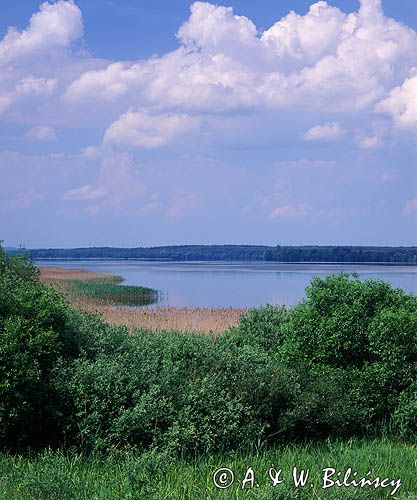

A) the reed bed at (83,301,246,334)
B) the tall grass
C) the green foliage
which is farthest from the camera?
the tall grass

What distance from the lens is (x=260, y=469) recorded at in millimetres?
6332

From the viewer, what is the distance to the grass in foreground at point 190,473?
555cm

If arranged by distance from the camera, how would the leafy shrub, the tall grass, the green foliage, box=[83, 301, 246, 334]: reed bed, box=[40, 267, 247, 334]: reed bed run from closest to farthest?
the green foliage → the leafy shrub → box=[83, 301, 246, 334]: reed bed → box=[40, 267, 247, 334]: reed bed → the tall grass

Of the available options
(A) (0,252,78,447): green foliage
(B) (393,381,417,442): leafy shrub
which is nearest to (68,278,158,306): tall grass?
(A) (0,252,78,447): green foliage

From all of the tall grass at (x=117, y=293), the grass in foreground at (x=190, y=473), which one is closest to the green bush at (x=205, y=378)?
the grass in foreground at (x=190, y=473)

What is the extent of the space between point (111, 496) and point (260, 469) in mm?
1485

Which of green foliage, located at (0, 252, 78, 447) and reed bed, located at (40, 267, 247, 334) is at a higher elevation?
green foliage, located at (0, 252, 78, 447)

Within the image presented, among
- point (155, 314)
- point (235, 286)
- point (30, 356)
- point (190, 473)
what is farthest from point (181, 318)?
point (235, 286)

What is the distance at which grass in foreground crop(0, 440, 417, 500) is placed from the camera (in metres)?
5.55

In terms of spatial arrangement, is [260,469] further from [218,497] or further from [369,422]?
[369,422]

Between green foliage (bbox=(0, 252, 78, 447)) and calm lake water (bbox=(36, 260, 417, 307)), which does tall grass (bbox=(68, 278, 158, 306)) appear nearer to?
calm lake water (bbox=(36, 260, 417, 307))

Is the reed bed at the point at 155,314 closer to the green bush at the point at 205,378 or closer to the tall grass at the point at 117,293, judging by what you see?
the tall grass at the point at 117,293

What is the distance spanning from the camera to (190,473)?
611 cm

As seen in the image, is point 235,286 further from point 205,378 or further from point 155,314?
point 205,378
